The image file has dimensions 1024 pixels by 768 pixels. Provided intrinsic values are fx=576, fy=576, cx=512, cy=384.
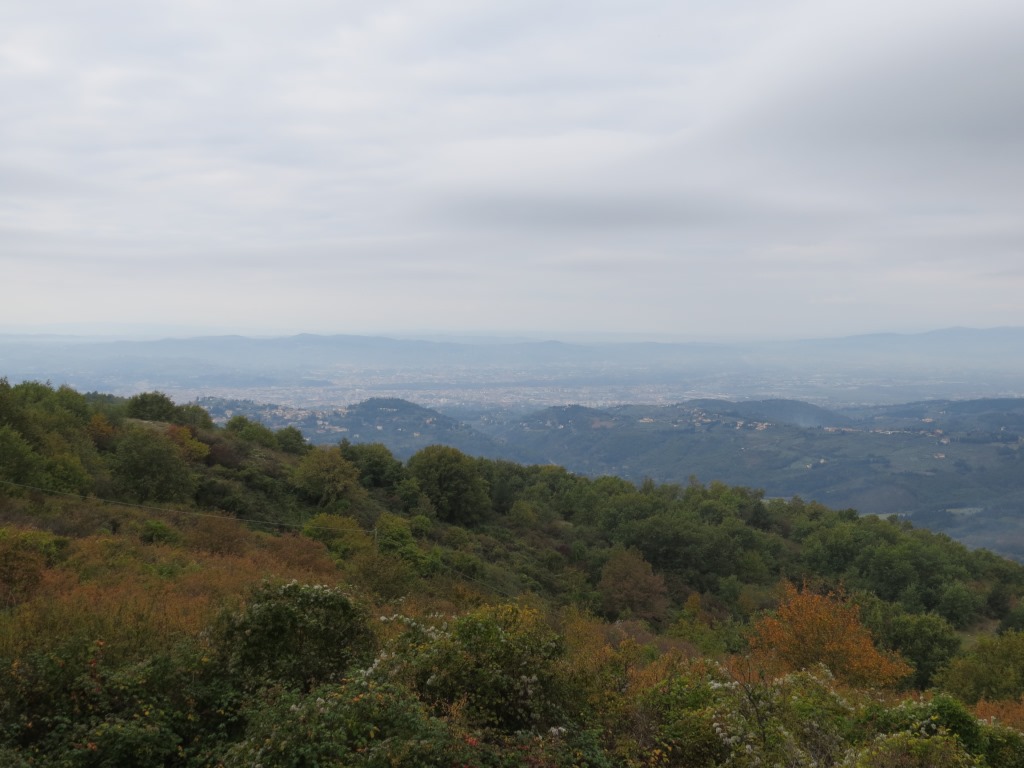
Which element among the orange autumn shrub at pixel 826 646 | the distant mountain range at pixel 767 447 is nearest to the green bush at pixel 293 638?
the orange autumn shrub at pixel 826 646

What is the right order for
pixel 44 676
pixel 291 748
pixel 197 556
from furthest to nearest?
pixel 197 556 → pixel 44 676 → pixel 291 748

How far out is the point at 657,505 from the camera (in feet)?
154

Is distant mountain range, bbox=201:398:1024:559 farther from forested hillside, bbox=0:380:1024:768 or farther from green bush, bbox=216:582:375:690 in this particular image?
green bush, bbox=216:582:375:690

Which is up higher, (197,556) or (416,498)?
(197,556)

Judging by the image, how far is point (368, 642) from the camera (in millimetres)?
8531

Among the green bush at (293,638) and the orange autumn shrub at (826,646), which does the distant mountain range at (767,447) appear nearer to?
the orange autumn shrub at (826,646)

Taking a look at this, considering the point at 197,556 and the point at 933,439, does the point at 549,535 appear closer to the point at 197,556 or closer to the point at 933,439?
the point at 197,556

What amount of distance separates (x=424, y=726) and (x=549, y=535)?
35489 mm

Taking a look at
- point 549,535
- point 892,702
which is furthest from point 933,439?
point 892,702

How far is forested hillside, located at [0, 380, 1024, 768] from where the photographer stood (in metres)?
6.27

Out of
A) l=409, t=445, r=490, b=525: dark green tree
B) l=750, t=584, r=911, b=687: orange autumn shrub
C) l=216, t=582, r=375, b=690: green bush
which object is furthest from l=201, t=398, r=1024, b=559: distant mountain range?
l=216, t=582, r=375, b=690: green bush

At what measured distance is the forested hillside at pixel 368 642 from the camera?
627cm

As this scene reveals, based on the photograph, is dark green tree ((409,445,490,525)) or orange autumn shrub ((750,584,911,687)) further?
dark green tree ((409,445,490,525))

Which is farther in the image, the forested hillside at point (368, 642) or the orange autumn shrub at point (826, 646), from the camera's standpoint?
the orange autumn shrub at point (826, 646)
